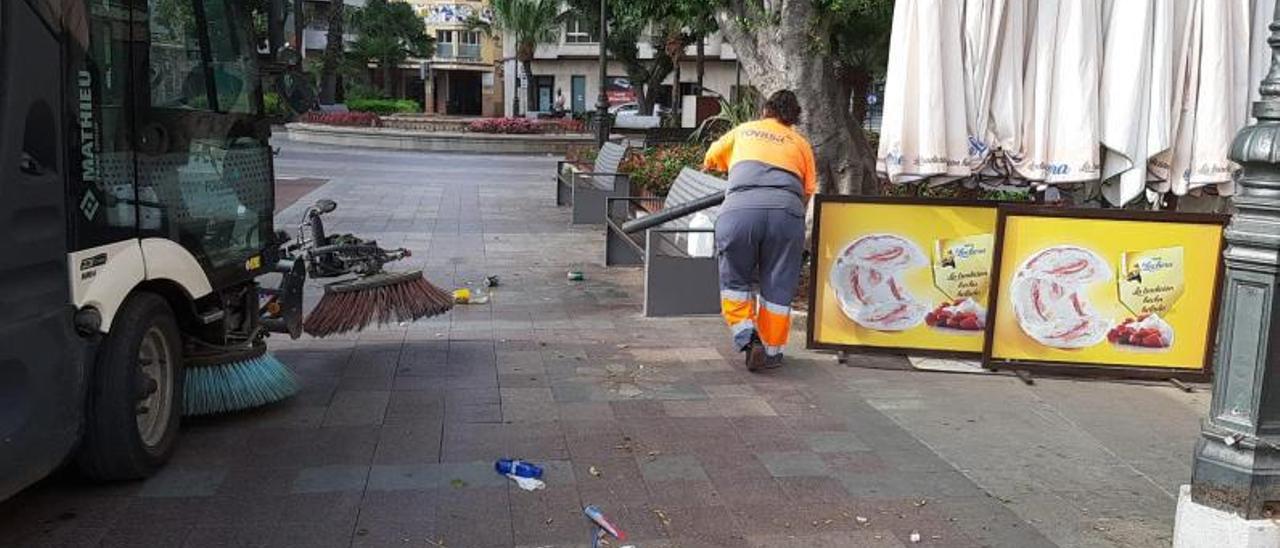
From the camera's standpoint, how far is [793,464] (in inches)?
187

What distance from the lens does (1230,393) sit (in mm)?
3709

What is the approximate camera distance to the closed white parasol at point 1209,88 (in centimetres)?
597

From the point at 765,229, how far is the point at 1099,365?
85.6 inches

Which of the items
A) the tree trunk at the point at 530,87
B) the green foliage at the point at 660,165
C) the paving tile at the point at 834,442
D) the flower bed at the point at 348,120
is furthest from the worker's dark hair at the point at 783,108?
the tree trunk at the point at 530,87

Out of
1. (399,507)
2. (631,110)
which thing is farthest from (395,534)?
(631,110)

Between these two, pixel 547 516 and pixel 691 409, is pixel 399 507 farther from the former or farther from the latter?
pixel 691 409

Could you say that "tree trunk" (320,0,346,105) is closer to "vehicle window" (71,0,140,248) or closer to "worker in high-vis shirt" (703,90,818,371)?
"worker in high-vis shirt" (703,90,818,371)

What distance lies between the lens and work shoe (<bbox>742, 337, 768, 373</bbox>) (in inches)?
247

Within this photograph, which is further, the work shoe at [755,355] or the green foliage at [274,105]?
the work shoe at [755,355]

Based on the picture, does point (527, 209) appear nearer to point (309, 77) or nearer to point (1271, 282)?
point (309, 77)

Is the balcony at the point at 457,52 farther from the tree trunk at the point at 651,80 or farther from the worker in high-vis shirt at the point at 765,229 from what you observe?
the worker in high-vis shirt at the point at 765,229

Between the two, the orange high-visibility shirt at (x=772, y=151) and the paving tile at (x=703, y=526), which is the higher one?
the orange high-visibility shirt at (x=772, y=151)

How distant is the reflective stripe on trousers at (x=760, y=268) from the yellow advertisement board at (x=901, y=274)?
325mm

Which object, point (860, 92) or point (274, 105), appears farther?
point (860, 92)
